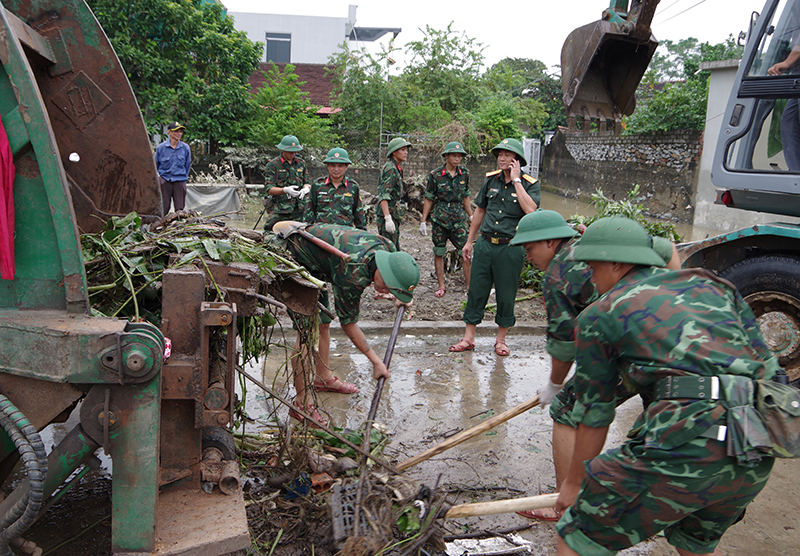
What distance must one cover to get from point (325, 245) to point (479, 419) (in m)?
1.67

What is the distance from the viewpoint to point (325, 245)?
3.82 meters

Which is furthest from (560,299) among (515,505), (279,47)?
(279,47)

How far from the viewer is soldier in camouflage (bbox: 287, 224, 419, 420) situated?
3578 millimetres

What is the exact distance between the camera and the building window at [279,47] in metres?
27.0

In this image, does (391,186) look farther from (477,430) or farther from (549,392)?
(477,430)

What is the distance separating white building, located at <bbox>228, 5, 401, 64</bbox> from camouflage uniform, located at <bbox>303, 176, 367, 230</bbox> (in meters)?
22.4

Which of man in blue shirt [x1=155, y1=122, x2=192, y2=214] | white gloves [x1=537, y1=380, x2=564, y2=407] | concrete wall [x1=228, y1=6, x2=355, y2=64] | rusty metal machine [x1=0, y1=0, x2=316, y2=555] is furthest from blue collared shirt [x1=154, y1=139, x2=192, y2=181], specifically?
concrete wall [x1=228, y1=6, x2=355, y2=64]

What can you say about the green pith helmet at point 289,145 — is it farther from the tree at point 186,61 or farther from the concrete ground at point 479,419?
the tree at point 186,61

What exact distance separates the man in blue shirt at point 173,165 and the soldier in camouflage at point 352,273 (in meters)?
5.73

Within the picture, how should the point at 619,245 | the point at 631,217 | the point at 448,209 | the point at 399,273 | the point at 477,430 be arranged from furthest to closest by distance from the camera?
1. the point at 631,217
2. the point at 448,209
3. the point at 399,273
4. the point at 477,430
5. the point at 619,245

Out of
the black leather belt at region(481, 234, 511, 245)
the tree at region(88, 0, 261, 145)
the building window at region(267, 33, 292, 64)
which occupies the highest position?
the building window at region(267, 33, 292, 64)

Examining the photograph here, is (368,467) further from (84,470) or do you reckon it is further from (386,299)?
(386,299)

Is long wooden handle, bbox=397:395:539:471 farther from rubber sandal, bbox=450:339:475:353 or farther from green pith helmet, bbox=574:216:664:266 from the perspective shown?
rubber sandal, bbox=450:339:475:353

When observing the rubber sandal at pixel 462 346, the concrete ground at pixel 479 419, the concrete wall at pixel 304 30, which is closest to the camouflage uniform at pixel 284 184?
the concrete ground at pixel 479 419
